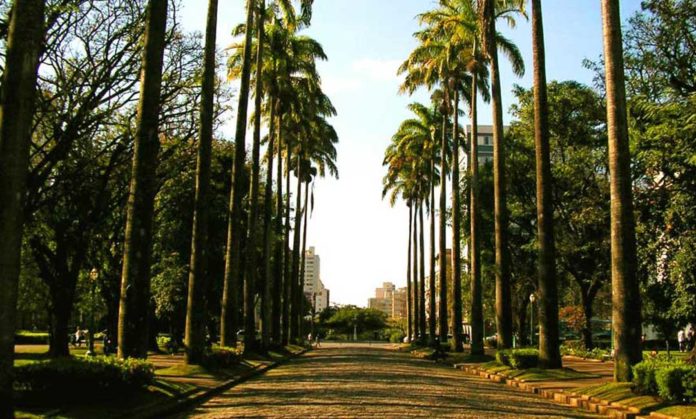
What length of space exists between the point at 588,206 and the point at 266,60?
1854 centimetres

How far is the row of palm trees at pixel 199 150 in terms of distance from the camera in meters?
9.64

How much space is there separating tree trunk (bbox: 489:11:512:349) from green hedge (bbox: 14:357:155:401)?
61.0 feet

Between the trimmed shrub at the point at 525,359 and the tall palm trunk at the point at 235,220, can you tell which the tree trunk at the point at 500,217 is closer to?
the trimmed shrub at the point at 525,359

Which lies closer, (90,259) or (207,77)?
(207,77)

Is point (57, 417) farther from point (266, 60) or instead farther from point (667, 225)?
point (266, 60)

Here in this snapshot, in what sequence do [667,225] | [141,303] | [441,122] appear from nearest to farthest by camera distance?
[141,303]
[667,225]
[441,122]

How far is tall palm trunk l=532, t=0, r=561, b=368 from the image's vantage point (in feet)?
77.2

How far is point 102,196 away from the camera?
23.8 meters

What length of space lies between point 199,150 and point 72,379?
10471mm

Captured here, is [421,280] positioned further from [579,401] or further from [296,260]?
[579,401]

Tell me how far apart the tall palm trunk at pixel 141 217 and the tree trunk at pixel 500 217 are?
16.0m

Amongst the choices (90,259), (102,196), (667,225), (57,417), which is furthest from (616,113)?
(90,259)

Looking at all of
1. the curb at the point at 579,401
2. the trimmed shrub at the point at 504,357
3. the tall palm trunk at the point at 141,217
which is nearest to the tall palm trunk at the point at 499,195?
the trimmed shrub at the point at 504,357

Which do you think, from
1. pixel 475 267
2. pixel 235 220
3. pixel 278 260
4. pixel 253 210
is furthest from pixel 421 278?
pixel 235 220
